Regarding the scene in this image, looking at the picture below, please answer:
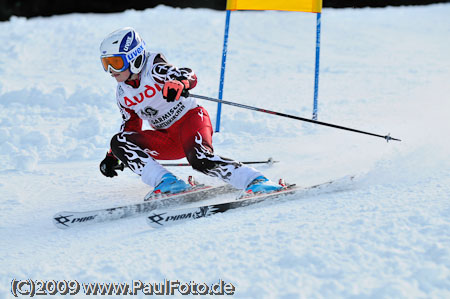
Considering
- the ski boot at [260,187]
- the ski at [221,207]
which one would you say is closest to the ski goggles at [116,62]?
the ski at [221,207]

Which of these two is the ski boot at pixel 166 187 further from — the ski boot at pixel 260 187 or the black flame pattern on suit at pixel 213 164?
the ski boot at pixel 260 187

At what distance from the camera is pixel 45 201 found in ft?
13.1

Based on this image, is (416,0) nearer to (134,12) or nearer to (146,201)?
(134,12)

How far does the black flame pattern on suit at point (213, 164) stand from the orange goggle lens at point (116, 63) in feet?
2.44

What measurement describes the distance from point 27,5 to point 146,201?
1283cm

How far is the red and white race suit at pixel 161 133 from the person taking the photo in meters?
3.58

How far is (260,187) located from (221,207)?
340 mm

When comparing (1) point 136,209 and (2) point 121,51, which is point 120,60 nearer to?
(2) point 121,51

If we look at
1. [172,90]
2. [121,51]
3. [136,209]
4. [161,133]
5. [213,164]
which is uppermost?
[121,51]

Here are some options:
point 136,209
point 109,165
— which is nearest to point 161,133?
point 109,165

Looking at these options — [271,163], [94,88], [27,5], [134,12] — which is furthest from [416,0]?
[271,163]

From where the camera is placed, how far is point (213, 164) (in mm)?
3566

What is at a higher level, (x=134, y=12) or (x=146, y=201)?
(x=134, y=12)

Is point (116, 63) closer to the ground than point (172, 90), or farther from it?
farther from it
